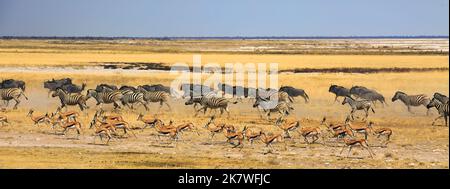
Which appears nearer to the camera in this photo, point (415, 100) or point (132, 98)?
point (415, 100)

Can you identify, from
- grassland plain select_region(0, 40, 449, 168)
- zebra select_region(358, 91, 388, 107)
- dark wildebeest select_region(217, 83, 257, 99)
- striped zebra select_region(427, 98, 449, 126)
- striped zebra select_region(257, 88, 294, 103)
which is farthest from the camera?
dark wildebeest select_region(217, 83, 257, 99)

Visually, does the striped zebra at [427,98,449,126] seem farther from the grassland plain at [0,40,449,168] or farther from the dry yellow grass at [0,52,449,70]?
the dry yellow grass at [0,52,449,70]

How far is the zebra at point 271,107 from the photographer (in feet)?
51.6

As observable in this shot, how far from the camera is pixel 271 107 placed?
16.0 m

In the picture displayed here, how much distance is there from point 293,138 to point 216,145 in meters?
1.47

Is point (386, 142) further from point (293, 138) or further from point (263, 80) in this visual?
point (263, 80)

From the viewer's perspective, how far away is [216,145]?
38.9 feet

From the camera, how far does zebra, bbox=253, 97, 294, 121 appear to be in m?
15.7

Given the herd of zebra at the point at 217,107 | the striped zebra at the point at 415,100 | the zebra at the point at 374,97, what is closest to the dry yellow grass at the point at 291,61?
the herd of zebra at the point at 217,107

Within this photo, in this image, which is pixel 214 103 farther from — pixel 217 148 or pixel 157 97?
pixel 217 148

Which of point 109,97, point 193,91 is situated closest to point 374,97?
point 193,91

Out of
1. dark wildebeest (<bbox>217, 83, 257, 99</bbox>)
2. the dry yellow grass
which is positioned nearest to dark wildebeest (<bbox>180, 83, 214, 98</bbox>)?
dark wildebeest (<bbox>217, 83, 257, 99</bbox>)

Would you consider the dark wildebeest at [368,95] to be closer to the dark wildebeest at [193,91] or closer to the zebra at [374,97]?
the zebra at [374,97]

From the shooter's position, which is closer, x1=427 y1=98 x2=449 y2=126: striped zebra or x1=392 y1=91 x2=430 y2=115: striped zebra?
x1=427 y1=98 x2=449 y2=126: striped zebra
